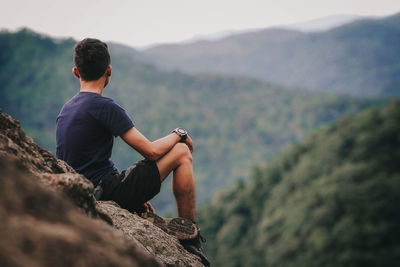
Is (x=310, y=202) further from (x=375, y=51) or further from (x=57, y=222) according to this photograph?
(x=375, y=51)

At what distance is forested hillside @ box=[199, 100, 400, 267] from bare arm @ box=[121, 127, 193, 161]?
3232 cm

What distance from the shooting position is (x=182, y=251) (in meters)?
3.38

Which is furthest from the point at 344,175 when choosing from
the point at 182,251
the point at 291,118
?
the point at 291,118

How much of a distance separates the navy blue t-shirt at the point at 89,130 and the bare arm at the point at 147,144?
0.07 metres

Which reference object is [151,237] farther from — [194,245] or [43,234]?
[43,234]

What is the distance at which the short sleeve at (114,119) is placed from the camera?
3.22 m

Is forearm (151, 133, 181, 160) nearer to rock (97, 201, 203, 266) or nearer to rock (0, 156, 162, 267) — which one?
rock (97, 201, 203, 266)

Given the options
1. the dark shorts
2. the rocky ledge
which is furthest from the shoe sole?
the rocky ledge

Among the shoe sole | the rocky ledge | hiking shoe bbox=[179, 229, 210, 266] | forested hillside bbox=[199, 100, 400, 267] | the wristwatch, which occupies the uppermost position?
the rocky ledge

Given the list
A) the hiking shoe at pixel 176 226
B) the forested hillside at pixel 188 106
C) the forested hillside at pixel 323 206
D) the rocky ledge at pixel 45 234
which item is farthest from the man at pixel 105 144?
the forested hillside at pixel 188 106

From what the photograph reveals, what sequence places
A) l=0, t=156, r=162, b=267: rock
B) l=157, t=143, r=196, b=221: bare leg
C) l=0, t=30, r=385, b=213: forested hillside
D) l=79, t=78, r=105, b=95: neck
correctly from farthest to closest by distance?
l=0, t=30, r=385, b=213: forested hillside < l=157, t=143, r=196, b=221: bare leg < l=79, t=78, r=105, b=95: neck < l=0, t=156, r=162, b=267: rock

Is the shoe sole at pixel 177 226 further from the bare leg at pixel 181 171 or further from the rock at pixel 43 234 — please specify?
the rock at pixel 43 234

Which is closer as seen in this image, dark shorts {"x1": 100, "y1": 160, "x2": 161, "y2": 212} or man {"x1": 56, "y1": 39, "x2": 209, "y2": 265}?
man {"x1": 56, "y1": 39, "x2": 209, "y2": 265}

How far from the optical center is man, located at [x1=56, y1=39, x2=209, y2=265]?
3.25 m
